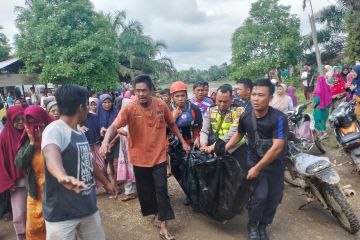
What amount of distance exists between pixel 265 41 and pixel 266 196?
3032 cm

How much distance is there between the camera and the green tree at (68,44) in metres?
19.9

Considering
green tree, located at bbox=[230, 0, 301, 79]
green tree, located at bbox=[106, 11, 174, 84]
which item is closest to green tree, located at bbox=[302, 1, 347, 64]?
green tree, located at bbox=[230, 0, 301, 79]

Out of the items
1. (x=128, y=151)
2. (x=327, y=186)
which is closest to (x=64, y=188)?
(x=128, y=151)

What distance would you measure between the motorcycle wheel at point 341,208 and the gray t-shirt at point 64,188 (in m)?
2.45

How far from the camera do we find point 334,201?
3477mm

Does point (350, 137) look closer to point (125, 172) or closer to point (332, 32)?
point (125, 172)

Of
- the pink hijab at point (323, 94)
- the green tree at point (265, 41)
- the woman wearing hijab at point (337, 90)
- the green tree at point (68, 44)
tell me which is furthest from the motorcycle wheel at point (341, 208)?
the green tree at point (265, 41)

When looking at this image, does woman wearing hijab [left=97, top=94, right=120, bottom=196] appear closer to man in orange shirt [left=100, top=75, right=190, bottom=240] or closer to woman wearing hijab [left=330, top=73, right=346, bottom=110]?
man in orange shirt [left=100, top=75, right=190, bottom=240]

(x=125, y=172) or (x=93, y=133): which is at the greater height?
(x=93, y=133)

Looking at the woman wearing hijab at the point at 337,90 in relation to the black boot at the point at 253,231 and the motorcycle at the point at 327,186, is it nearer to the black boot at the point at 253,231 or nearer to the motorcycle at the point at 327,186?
the motorcycle at the point at 327,186

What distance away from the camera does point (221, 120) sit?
3.88 metres

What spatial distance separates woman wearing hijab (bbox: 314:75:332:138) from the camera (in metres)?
7.66

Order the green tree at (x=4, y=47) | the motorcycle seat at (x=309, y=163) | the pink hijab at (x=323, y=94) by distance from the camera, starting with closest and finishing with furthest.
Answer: the motorcycle seat at (x=309, y=163) → the pink hijab at (x=323, y=94) → the green tree at (x=4, y=47)

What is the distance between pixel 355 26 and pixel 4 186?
19.7 meters
